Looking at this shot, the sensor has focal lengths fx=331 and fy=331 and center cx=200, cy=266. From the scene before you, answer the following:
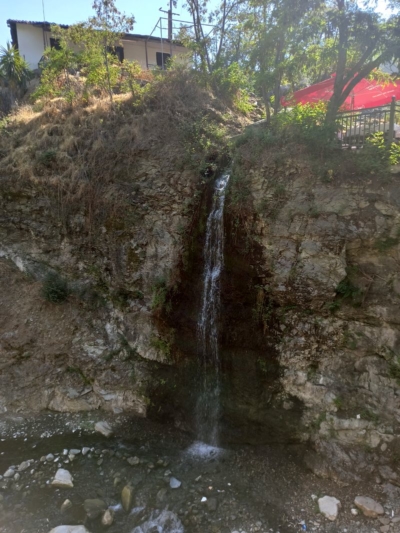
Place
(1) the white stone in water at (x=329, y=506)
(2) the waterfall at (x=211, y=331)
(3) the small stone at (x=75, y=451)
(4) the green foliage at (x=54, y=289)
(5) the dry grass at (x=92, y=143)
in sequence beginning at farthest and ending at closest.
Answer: (5) the dry grass at (x=92, y=143) < (4) the green foliage at (x=54, y=289) < (2) the waterfall at (x=211, y=331) < (3) the small stone at (x=75, y=451) < (1) the white stone in water at (x=329, y=506)

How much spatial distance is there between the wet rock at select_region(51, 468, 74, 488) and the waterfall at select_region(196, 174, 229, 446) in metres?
3.02

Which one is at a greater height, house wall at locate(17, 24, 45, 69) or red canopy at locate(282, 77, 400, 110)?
house wall at locate(17, 24, 45, 69)

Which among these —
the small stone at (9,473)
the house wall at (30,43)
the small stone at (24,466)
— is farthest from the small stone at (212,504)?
the house wall at (30,43)

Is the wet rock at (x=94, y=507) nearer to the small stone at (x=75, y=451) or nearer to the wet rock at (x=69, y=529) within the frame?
the wet rock at (x=69, y=529)

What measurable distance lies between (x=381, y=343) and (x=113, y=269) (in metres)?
7.21

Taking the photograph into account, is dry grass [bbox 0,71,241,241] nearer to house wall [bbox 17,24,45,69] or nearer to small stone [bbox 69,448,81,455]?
small stone [bbox 69,448,81,455]

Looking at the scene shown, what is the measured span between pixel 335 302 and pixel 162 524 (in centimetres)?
576

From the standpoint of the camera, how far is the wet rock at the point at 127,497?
21.3 ft

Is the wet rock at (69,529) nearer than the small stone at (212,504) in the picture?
Yes

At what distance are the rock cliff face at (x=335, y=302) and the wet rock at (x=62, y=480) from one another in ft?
16.3

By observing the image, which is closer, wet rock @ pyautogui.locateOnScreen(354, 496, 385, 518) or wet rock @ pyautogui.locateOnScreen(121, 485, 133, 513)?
wet rock @ pyautogui.locateOnScreen(354, 496, 385, 518)

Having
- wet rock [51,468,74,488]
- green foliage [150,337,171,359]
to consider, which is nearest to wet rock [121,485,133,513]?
wet rock [51,468,74,488]

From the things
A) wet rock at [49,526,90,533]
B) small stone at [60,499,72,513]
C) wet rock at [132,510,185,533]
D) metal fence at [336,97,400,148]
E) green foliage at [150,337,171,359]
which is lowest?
wet rock at [132,510,185,533]

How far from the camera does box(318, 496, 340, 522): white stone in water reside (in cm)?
626
